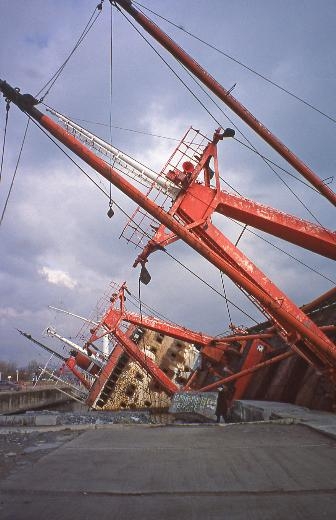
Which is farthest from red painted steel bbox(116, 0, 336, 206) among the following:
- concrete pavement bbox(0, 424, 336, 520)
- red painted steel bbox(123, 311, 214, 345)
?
red painted steel bbox(123, 311, 214, 345)

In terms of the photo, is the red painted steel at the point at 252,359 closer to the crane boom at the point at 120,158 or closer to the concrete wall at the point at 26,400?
the crane boom at the point at 120,158

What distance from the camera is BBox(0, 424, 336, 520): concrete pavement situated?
108 inches

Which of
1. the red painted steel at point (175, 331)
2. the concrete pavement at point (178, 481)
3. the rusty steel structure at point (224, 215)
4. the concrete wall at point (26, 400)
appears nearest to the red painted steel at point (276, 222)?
the rusty steel structure at point (224, 215)

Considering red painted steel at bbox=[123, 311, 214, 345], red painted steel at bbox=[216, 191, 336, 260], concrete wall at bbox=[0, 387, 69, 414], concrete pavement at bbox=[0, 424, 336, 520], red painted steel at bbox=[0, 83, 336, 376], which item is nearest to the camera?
concrete pavement at bbox=[0, 424, 336, 520]

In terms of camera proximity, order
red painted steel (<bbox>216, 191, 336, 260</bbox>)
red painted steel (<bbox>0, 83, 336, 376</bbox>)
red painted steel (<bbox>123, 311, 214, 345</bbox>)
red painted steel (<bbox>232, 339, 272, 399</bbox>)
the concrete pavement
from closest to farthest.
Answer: the concrete pavement, red painted steel (<bbox>0, 83, 336, 376</bbox>), red painted steel (<bbox>216, 191, 336, 260</bbox>), red painted steel (<bbox>232, 339, 272, 399</bbox>), red painted steel (<bbox>123, 311, 214, 345</bbox>)

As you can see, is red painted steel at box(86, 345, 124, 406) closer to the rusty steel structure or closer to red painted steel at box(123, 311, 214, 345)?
red painted steel at box(123, 311, 214, 345)

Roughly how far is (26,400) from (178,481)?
33550 millimetres

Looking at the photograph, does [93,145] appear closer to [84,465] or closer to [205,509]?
[84,465]

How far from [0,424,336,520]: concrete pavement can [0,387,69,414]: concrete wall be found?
26.7 meters

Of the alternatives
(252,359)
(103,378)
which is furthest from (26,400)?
(252,359)

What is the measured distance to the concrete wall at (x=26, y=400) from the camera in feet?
94.5

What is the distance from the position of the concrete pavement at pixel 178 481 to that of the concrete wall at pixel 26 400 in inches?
1051

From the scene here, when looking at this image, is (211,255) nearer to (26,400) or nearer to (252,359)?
(252,359)

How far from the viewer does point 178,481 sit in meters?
3.36
